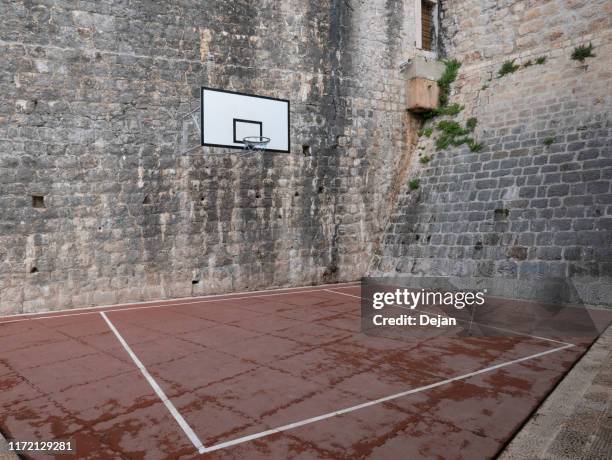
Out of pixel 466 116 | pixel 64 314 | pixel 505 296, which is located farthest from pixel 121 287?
pixel 466 116

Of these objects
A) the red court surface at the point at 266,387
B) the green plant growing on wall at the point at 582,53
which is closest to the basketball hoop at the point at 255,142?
the red court surface at the point at 266,387

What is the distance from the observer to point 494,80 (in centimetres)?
1148

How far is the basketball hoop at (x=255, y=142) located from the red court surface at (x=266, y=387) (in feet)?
13.2

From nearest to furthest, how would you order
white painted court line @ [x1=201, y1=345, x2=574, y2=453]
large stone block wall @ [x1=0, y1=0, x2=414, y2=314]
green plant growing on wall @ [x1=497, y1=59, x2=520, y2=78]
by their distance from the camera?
white painted court line @ [x1=201, y1=345, x2=574, y2=453], large stone block wall @ [x1=0, y1=0, x2=414, y2=314], green plant growing on wall @ [x1=497, y1=59, x2=520, y2=78]

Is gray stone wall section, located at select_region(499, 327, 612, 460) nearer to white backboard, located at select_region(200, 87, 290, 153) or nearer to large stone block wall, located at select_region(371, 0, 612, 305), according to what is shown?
large stone block wall, located at select_region(371, 0, 612, 305)

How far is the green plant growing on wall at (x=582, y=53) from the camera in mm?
9773

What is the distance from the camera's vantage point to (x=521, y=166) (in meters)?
9.98

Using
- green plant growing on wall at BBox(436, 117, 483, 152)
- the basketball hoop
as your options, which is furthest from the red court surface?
green plant growing on wall at BBox(436, 117, 483, 152)

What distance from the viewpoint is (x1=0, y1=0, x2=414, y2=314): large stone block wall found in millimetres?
8000

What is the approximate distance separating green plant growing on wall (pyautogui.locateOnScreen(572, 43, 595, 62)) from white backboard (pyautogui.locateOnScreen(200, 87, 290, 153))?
6.14m

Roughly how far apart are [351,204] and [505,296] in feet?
13.4

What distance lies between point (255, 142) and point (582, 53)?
7007 millimetres

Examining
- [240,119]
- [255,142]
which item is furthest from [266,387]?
[240,119]

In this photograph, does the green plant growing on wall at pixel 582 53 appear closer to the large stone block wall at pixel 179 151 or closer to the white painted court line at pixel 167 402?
the large stone block wall at pixel 179 151
